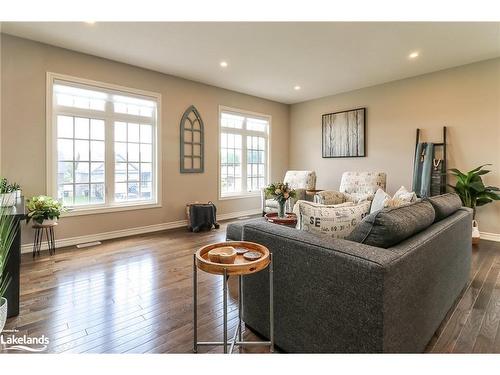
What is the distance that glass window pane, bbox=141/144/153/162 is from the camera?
14.5 ft

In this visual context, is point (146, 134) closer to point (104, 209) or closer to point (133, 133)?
point (133, 133)

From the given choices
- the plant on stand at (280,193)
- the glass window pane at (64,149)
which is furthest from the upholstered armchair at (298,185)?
the glass window pane at (64,149)

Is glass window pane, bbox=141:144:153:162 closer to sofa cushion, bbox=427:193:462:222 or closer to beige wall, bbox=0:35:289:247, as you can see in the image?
beige wall, bbox=0:35:289:247

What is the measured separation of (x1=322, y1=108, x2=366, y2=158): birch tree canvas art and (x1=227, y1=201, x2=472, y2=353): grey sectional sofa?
381cm

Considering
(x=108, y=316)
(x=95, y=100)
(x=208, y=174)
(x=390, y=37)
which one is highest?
(x=390, y=37)

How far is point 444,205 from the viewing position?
199cm

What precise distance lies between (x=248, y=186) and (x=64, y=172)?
3509 millimetres

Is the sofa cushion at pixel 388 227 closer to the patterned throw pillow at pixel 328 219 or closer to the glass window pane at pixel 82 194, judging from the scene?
the patterned throw pillow at pixel 328 219

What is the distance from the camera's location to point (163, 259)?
124 inches

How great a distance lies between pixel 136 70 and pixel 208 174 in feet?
7.06

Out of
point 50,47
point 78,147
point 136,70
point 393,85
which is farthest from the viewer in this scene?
point 393,85

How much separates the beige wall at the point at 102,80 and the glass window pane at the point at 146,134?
0.21m
